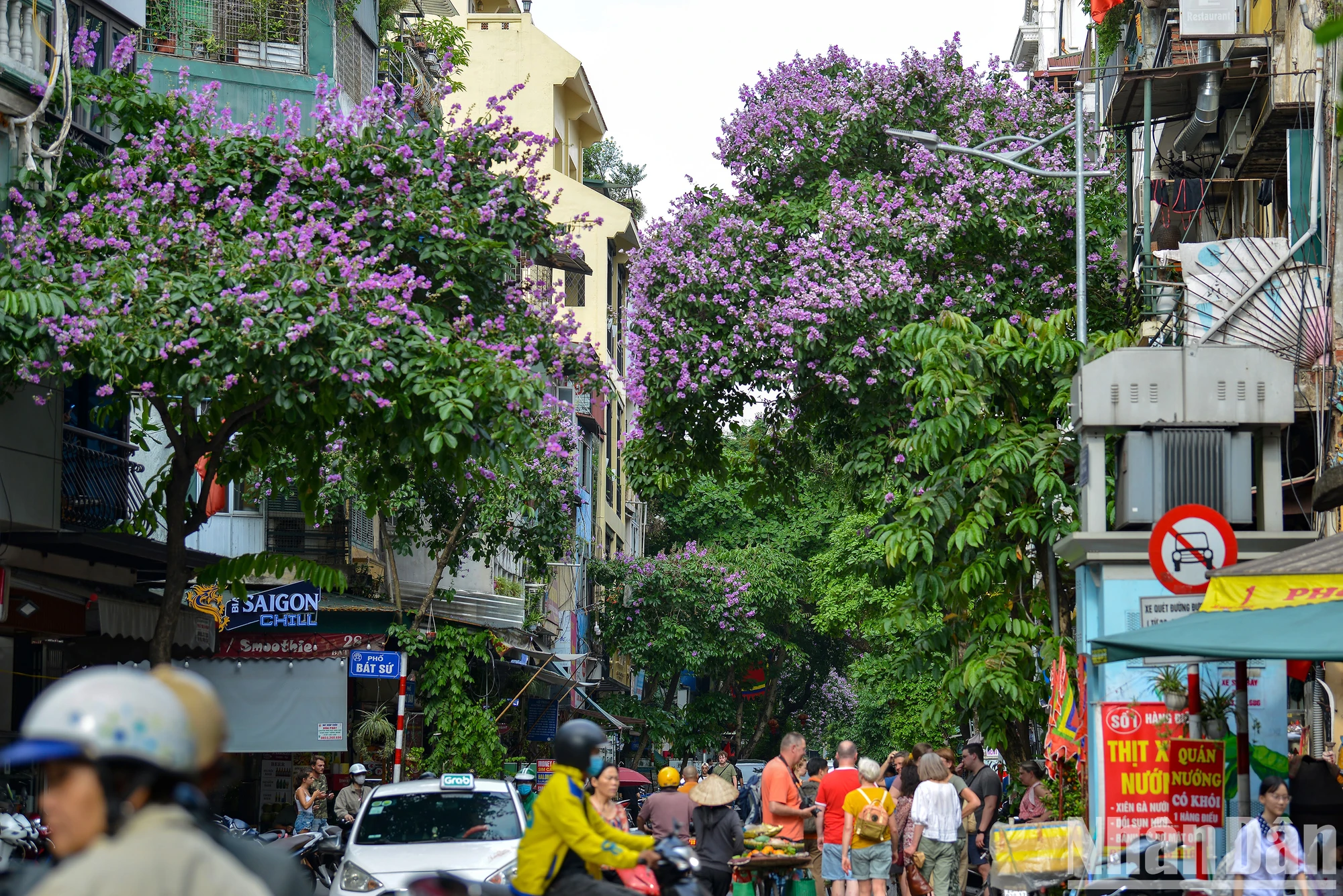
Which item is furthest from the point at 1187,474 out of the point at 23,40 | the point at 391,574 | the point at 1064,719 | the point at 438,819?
the point at 391,574

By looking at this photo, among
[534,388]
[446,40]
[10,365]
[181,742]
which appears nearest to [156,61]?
[446,40]

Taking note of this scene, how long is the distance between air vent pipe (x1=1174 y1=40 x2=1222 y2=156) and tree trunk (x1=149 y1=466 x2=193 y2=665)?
14631 mm

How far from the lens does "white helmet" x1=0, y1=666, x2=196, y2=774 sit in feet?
10.8

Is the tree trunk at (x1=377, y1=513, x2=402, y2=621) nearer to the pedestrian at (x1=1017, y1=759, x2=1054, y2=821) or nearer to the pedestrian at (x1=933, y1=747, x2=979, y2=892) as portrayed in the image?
the pedestrian at (x1=933, y1=747, x2=979, y2=892)

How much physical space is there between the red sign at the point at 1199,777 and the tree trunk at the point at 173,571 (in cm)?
929

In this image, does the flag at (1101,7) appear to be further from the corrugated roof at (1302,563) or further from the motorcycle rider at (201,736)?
the motorcycle rider at (201,736)

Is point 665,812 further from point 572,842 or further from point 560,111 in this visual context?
point 560,111

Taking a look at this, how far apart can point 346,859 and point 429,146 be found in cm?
728

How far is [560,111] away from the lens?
158 feet

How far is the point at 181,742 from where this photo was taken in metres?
3.39

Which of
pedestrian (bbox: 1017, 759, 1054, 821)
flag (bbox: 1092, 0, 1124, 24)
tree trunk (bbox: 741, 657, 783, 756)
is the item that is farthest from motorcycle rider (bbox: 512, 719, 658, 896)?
tree trunk (bbox: 741, 657, 783, 756)

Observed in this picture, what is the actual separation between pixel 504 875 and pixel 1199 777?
5542 mm

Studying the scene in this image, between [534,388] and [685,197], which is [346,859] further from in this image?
[685,197]

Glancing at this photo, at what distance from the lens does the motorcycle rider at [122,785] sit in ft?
10.6
